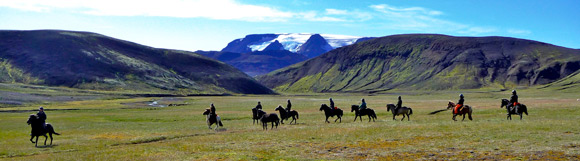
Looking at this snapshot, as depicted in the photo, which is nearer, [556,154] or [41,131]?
[556,154]

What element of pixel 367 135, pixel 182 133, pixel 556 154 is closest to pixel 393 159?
pixel 556 154

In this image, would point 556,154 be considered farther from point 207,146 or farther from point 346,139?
point 207,146

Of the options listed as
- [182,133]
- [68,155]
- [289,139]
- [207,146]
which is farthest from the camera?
[182,133]

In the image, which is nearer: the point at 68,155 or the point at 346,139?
the point at 68,155

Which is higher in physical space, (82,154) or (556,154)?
(556,154)

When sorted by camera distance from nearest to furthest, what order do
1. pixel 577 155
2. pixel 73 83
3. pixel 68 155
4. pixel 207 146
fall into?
pixel 577 155
pixel 68 155
pixel 207 146
pixel 73 83

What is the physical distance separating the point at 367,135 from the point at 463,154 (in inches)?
382

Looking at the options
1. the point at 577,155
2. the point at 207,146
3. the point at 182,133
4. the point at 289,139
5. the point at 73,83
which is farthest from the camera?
the point at 73,83

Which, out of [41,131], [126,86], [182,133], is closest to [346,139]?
[182,133]

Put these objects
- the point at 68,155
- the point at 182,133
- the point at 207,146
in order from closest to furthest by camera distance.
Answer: the point at 68,155 → the point at 207,146 → the point at 182,133

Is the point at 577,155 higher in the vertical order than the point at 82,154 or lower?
higher

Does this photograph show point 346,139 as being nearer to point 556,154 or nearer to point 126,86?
point 556,154

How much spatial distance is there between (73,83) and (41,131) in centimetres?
18874

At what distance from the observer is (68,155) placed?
925 inches
